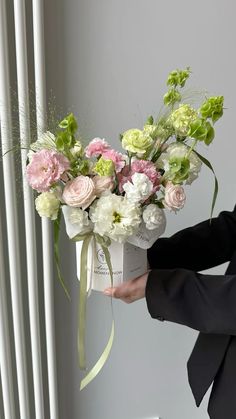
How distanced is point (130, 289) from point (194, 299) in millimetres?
118

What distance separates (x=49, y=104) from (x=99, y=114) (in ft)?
0.46

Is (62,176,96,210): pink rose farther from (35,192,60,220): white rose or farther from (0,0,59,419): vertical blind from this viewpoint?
(0,0,59,419): vertical blind

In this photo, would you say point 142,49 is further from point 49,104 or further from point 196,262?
point 196,262

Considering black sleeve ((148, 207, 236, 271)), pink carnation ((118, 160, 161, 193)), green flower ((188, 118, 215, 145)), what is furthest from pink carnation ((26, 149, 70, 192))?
black sleeve ((148, 207, 236, 271))

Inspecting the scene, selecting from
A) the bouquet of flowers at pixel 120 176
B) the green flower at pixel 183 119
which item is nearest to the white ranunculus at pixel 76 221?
the bouquet of flowers at pixel 120 176

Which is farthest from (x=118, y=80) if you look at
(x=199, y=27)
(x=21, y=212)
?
(x=21, y=212)

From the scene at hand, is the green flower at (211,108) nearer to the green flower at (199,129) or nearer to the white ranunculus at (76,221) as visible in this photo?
the green flower at (199,129)

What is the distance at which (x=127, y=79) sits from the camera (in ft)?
4.00

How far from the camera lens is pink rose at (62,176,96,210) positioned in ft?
2.48

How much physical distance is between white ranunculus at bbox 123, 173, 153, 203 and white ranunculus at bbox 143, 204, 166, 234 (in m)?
0.03

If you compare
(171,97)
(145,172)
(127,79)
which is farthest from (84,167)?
(127,79)

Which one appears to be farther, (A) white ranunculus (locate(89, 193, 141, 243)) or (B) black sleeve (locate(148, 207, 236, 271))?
(B) black sleeve (locate(148, 207, 236, 271))

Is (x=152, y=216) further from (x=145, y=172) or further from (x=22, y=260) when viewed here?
(x=22, y=260)

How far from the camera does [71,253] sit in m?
1.29
